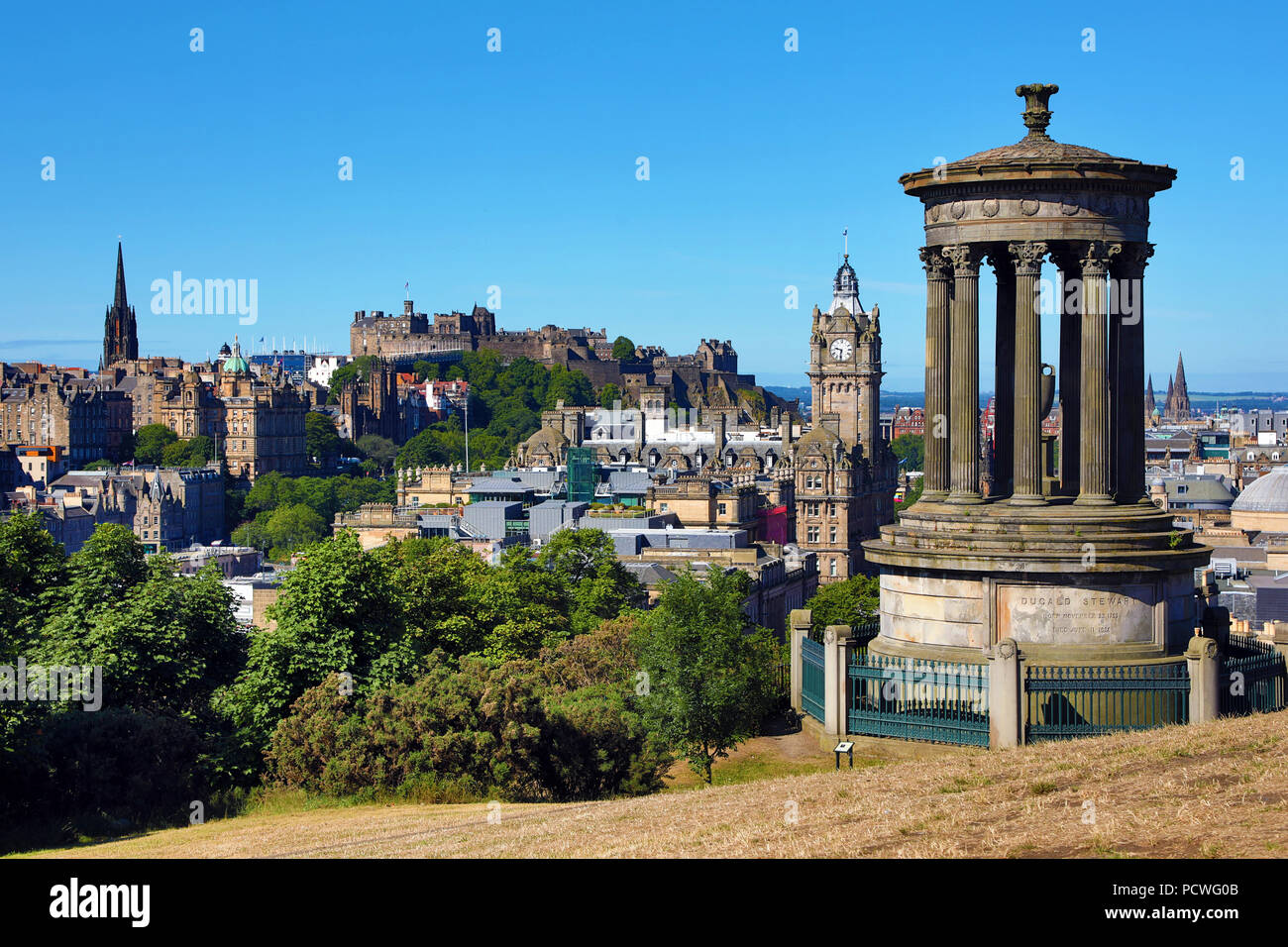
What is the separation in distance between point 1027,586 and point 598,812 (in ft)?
25.5

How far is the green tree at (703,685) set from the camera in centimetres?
3095

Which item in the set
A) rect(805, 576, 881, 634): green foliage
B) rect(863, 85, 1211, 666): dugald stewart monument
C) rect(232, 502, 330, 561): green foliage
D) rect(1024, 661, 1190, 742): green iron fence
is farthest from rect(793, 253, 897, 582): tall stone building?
rect(1024, 661, 1190, 742): green iron fence

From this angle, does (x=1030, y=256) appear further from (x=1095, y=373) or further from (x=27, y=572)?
(x=27, y=572)

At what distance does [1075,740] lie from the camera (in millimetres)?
23984

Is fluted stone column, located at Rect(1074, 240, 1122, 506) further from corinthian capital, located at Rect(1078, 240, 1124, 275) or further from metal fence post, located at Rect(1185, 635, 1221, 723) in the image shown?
metal fence post, located at Rect(1185, 635, 1221, 723)

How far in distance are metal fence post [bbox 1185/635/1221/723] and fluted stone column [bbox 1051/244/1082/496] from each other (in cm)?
375

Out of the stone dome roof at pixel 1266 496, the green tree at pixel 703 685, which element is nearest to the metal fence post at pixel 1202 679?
the green tree at pixel 703 685

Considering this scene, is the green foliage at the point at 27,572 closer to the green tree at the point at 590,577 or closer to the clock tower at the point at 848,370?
the green tree at the point at 590,577

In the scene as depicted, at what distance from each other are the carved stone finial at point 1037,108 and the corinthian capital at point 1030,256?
8.05ft

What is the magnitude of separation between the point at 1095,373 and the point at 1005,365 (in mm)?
2016

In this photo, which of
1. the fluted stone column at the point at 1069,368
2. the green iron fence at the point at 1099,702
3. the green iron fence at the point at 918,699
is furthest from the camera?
the fluted stone column at the point at 1069,368

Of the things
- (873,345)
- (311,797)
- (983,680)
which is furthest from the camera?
(873,345)
